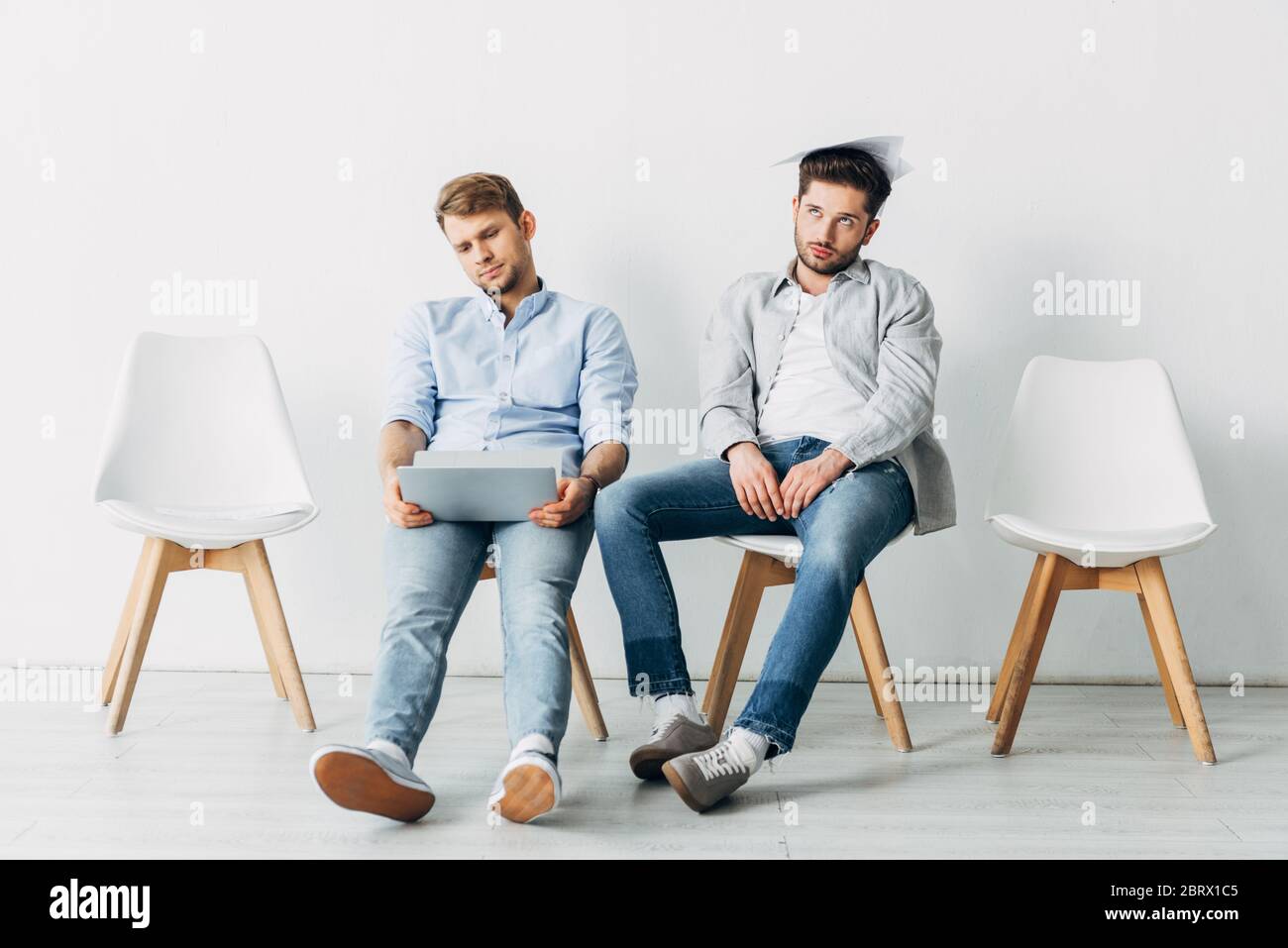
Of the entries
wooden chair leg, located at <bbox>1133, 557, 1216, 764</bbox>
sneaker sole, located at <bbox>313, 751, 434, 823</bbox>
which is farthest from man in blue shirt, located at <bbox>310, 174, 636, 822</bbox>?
wooden chair leg, located at <bbox>1133, 557, 1216, 764</bbox>

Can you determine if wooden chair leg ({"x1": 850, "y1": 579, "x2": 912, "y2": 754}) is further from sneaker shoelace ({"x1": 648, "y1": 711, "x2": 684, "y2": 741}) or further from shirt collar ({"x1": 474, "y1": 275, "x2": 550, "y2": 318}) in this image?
shirt collar ({"x1": 474, "y1": 275, "x2": 550, "y2": 318})

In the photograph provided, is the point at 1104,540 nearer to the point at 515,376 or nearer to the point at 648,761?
the point at 648,761

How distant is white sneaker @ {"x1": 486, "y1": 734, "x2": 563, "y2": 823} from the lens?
154 cm

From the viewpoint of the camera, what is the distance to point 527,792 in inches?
61.1

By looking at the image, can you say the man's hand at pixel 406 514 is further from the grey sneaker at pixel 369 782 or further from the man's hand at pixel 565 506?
the grey sneaker at pixel 369 782

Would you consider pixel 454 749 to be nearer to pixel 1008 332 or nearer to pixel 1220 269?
pixel 1008 332

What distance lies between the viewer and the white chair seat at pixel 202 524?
6.98 ft

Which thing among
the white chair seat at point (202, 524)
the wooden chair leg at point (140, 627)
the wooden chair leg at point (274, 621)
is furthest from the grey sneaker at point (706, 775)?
the wooden chair leg at point (140, 627)

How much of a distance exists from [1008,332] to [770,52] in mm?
887

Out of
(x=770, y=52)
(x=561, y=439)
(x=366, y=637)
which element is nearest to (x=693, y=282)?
(x=770, y=52)

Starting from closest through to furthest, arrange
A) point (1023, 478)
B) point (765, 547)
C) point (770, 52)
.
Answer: point (765, 547)
point (1023, 478)
point (770, 52)

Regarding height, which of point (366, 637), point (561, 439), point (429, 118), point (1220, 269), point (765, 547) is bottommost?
point (366, 637)

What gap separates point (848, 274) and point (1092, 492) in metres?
0.71

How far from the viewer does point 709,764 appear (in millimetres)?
1689
